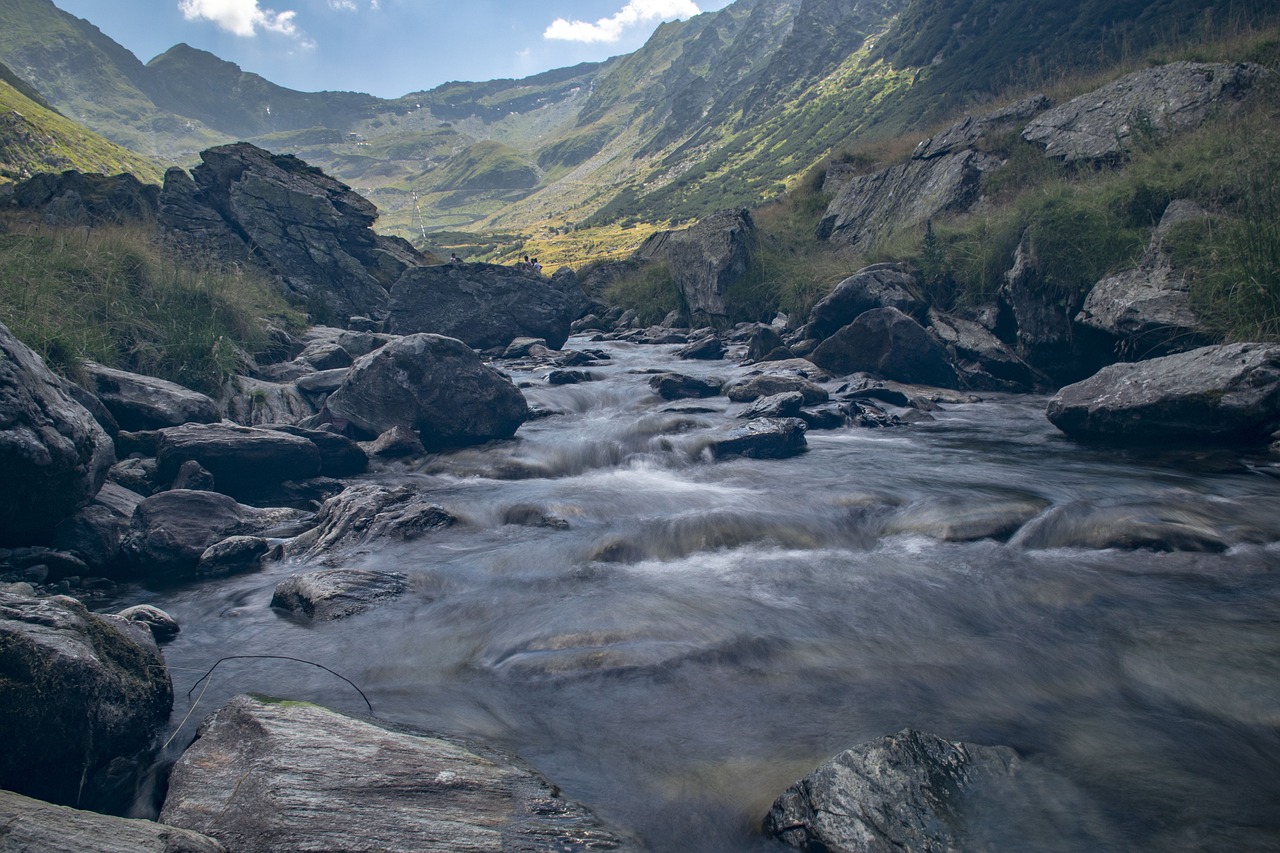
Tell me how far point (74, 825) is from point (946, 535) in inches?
269

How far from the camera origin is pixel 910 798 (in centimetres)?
317

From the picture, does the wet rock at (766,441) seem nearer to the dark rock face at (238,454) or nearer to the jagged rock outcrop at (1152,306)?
the jagged rock outcrop at (1152,306)

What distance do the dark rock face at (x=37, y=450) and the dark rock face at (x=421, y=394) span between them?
4.44m

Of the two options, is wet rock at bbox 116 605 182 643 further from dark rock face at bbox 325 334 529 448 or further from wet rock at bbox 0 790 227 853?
dark rock face at bbox 325 334 529 448

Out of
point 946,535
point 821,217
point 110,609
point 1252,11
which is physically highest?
point 1252,11

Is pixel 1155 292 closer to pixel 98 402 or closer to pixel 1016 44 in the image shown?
pixel 98 402

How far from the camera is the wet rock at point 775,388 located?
12523 mm

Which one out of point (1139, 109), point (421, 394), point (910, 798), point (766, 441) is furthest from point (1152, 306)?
point (421, 394)

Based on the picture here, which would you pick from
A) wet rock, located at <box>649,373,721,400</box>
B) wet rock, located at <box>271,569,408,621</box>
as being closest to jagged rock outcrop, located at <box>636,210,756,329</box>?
wet rock, located at <box>649,373,721,400</box>

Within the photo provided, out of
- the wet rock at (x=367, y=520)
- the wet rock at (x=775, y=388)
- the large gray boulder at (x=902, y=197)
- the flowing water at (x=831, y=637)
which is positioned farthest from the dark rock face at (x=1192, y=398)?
the large gray boulder at (x=902, y=197)

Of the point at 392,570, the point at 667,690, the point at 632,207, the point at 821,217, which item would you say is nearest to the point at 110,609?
the point at 392,570

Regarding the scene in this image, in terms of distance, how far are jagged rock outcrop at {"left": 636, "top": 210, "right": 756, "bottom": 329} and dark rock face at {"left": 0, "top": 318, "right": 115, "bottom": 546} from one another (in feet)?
55.6

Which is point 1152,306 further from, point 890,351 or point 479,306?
point 479,306

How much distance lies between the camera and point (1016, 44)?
162 feet
